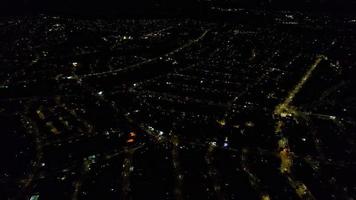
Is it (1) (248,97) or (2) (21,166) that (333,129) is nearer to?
(1) (248,97)

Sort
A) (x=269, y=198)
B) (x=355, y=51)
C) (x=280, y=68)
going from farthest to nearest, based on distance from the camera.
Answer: (x=355, y=51), (x=280, y=68), (x=269, y=198)

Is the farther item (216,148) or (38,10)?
(38,10)

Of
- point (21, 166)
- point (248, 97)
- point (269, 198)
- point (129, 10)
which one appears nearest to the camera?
point (269, 198)

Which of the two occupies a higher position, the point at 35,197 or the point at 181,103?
the point at 181,103

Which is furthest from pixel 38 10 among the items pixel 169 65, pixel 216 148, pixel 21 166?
pixel 216 148

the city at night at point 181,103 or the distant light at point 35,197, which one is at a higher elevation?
the city at night at point 181,103

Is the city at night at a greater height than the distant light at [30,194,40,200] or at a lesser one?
greater

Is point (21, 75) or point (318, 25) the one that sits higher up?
point (318, 25)

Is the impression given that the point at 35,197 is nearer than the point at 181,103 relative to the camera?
Yes
